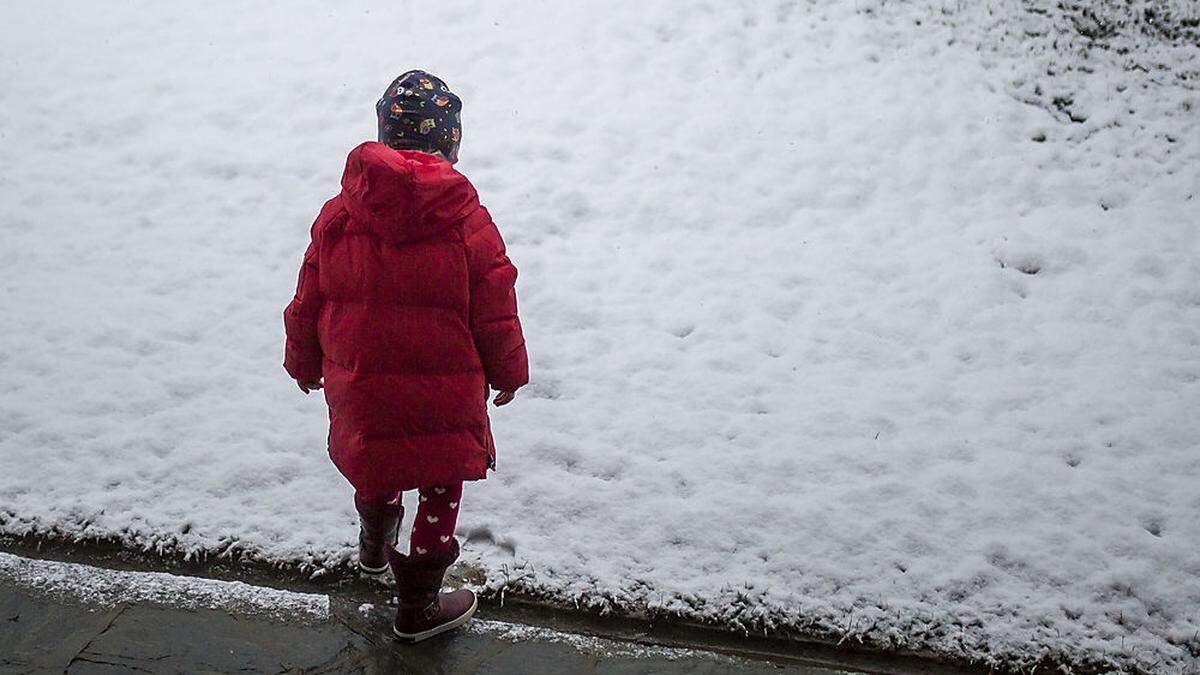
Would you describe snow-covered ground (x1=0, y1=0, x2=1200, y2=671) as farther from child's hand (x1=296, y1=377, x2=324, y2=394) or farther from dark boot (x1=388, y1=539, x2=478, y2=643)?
child's hand (x1=296, y1=377, x2=324, y2=394)

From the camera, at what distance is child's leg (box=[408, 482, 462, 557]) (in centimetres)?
304

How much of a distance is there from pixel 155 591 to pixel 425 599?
1.06 meters

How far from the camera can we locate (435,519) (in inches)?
121

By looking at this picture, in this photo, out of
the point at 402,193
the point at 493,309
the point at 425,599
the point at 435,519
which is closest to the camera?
the point at 402,193

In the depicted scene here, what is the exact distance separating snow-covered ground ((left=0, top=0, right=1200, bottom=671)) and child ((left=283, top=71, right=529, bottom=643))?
37.1 inches

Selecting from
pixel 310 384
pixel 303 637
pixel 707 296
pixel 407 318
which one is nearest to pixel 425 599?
pixel 303 637

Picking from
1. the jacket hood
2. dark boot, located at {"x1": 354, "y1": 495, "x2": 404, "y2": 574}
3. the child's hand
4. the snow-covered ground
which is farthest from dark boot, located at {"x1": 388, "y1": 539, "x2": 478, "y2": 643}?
the jacket hood

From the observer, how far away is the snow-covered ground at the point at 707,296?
376cm

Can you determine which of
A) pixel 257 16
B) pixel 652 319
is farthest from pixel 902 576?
pixel 257 16

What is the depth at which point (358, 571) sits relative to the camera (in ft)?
11.9

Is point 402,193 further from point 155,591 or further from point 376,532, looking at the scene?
point 155,591

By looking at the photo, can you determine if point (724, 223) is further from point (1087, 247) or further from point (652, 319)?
point (1087, 247)

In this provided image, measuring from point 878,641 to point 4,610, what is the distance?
3039 millimetres

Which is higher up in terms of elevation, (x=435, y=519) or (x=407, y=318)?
(x=407, y=318)
